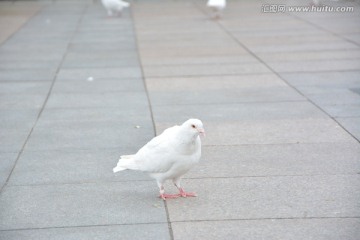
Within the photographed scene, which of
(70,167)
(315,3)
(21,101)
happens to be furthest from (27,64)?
(315,3)

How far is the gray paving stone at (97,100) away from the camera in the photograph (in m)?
11.8

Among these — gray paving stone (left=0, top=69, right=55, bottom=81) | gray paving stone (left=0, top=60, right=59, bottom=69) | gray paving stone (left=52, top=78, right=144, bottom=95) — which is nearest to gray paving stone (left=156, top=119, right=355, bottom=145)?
gray paving stone (left=52, top=78, right=144, bottom=95)

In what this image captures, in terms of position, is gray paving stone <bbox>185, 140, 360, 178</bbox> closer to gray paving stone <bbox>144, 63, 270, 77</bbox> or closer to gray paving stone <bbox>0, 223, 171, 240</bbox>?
gray paving stone <bbox>0, 223, 171, 240</bbox>

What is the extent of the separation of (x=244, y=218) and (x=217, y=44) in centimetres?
1158

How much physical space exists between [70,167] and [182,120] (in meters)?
2.57

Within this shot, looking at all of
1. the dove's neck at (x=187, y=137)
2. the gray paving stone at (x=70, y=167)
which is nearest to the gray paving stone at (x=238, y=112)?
the gray paving stone at (x=70, y=167)

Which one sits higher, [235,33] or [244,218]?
[244,218]

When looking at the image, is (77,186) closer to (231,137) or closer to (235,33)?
(231,137)

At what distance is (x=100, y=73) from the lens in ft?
47.6

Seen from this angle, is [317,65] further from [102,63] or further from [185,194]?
[185,194]

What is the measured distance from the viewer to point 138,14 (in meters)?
25.9

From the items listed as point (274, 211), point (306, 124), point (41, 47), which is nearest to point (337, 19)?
point (41, 47)

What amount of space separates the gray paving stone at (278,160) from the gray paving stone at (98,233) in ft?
5.48

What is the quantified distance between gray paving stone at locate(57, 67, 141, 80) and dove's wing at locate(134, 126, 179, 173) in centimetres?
690
